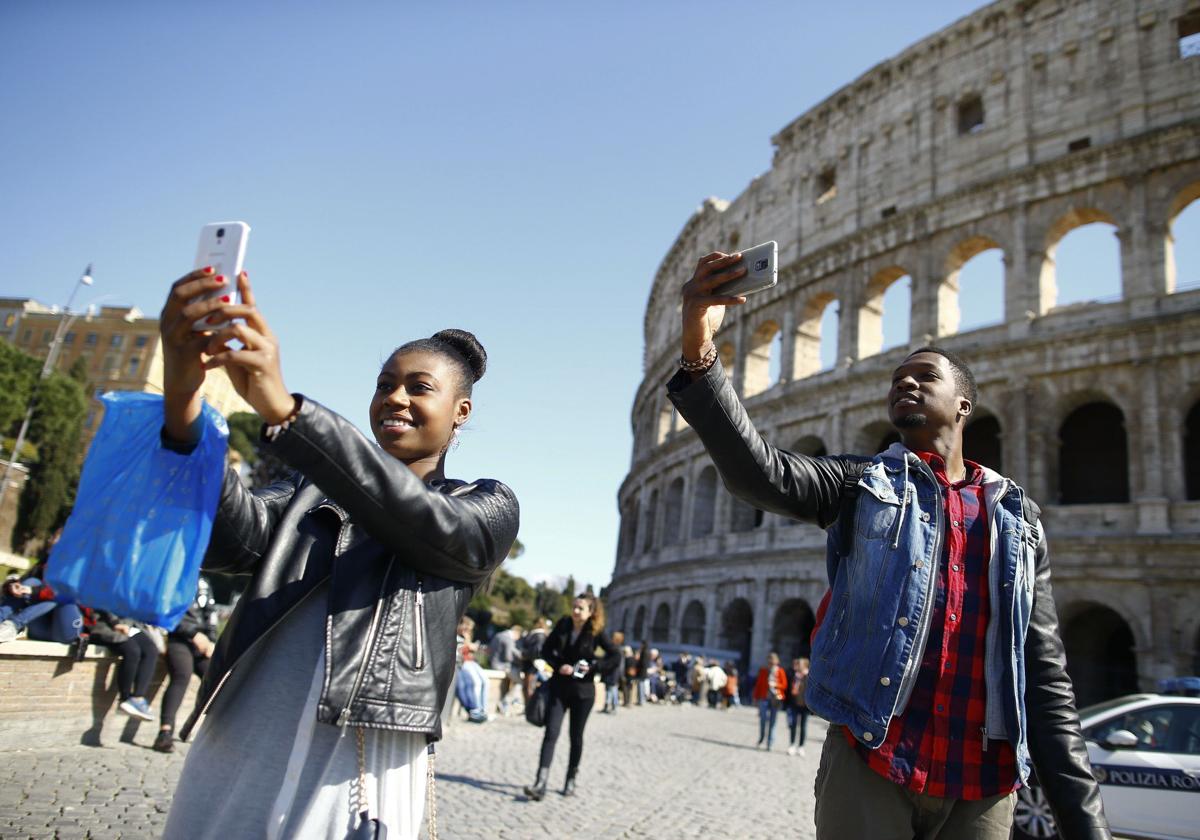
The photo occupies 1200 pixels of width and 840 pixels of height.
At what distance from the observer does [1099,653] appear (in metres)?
18.4

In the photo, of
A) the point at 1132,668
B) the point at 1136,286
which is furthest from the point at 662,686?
the point at 1136,286

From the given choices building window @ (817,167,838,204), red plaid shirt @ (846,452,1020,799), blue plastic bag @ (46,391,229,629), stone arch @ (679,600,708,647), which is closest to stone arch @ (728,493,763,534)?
stone arch @ (679,600,708,647)

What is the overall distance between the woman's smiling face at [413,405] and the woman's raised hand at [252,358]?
19.2 inches

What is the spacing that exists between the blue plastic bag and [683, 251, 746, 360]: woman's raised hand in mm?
1002

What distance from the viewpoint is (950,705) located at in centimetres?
206

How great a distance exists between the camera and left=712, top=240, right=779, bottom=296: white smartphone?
1.70 m

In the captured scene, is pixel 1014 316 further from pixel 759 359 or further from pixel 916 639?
pixel 916 639

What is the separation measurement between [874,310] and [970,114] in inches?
243

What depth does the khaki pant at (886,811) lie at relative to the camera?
1973 millimetres

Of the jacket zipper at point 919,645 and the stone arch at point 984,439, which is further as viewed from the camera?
the stone arch at point 984,439

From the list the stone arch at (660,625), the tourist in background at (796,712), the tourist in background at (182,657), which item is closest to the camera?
the tourist in background at (182,657)

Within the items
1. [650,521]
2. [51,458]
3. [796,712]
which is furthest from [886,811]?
[51,458]

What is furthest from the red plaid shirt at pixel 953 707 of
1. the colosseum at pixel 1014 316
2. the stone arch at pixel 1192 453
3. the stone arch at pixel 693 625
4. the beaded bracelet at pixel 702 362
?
the stone arch at pixel 693 625

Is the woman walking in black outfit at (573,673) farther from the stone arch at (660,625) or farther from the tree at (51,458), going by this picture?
the tree at (51,458)
